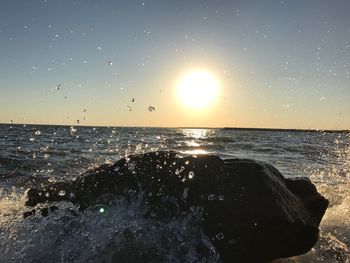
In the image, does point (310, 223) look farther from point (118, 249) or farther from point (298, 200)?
point (118, 249)

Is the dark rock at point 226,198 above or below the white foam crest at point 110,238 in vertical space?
above

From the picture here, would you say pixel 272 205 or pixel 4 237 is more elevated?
pixel 272 205

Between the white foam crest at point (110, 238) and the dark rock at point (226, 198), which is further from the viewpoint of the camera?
the dark rock at point (226, 198)

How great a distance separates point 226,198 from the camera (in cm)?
509

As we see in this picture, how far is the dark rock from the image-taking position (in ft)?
16.4

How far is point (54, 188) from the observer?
6.55 meters

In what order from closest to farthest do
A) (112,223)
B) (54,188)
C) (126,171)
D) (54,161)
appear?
(112,223)
(126,171)
(54,188)
(54,161)

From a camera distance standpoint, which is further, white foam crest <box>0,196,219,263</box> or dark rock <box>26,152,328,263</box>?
dark rock <box>26,152,328,263</box>

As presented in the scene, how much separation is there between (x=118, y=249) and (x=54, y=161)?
13.2m

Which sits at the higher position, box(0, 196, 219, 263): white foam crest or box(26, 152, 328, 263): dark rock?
box(26, 152, 328, 263): dark rock

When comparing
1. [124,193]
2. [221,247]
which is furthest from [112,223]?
[221,247]

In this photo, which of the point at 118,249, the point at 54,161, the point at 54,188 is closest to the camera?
the point at 118,249

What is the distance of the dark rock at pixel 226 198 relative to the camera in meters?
5.01

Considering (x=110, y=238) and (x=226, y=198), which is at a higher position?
(x=226, y=198)
